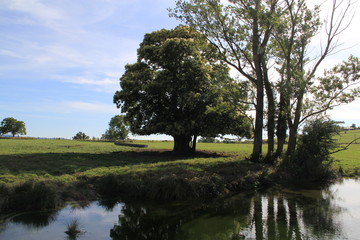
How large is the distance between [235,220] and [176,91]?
57.0 ft

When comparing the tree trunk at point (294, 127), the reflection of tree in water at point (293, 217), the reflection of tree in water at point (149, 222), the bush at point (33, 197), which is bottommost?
the reflection of tree in water at point (149, 222)

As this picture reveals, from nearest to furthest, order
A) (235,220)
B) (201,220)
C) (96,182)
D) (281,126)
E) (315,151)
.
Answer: (201,220) < (235,220) < (96,182) < (315,151) < (281,126)

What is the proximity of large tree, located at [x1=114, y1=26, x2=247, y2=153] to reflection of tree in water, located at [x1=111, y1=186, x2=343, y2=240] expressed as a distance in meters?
12.2

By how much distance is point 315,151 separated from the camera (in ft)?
72.8

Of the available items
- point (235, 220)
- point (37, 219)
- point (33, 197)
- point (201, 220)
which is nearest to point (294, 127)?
point (235, 220)

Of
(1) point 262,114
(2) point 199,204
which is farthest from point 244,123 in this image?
(2) point 199,204

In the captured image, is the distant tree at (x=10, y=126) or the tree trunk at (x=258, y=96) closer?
the tree trunk at (x=258, y=96)

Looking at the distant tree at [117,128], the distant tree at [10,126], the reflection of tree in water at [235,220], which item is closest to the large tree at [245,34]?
the reflection of tree in water at [235,220]

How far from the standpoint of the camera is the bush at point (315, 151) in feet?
69.1

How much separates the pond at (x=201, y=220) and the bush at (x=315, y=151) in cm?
642

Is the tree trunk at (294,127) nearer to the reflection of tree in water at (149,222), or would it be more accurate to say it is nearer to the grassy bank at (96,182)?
the grassy bank at (96,182)

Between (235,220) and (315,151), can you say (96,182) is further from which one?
(315,151)

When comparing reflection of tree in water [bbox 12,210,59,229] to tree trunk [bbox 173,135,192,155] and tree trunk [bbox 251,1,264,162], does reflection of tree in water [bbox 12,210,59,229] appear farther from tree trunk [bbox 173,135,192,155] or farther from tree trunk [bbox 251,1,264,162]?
tree trunk [bbox 173,135,192,155]

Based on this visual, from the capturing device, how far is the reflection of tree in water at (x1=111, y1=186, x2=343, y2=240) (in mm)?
9741
